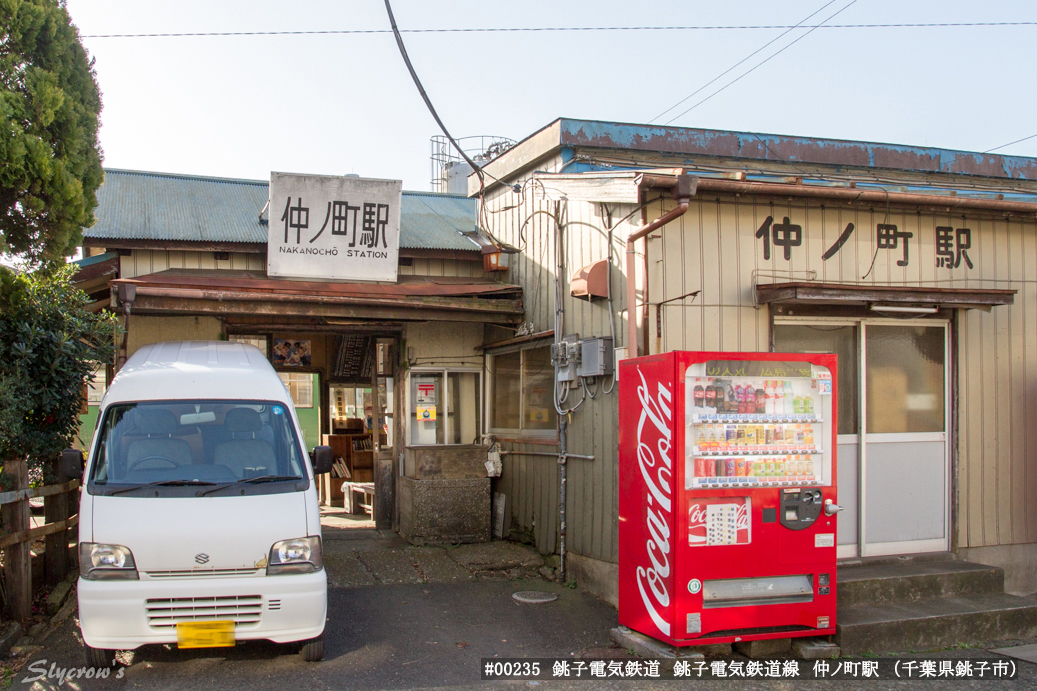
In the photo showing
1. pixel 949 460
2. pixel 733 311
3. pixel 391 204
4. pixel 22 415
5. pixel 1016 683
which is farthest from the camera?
pixel 391 204

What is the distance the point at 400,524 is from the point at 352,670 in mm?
4582

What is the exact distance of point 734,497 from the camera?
19.0ft

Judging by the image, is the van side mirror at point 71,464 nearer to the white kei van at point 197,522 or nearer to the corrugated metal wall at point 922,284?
the white kei van at point 197,522

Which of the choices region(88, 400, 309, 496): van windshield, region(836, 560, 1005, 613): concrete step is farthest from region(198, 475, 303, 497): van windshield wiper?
region(836, 560, 1005, 613): concrete step

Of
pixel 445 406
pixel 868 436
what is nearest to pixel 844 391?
pixel 868 436

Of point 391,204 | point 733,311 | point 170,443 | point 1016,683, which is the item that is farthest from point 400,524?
point 1016,683

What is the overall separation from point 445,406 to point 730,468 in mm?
5227

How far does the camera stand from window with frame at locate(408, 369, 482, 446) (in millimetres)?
10273

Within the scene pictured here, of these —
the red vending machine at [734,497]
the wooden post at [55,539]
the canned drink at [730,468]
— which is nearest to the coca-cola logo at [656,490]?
the red vending machine at [734,497]

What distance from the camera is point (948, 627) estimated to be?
6477 millimetres

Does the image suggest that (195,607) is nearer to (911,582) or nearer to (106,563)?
(106,563)

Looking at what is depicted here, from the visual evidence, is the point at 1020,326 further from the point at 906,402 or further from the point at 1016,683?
the point at 1016,683

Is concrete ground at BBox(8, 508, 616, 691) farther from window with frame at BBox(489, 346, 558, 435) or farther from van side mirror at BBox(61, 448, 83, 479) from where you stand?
window with frame at BBox(489, 346, 558, 435)

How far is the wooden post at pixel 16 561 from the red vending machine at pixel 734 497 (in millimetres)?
4915
